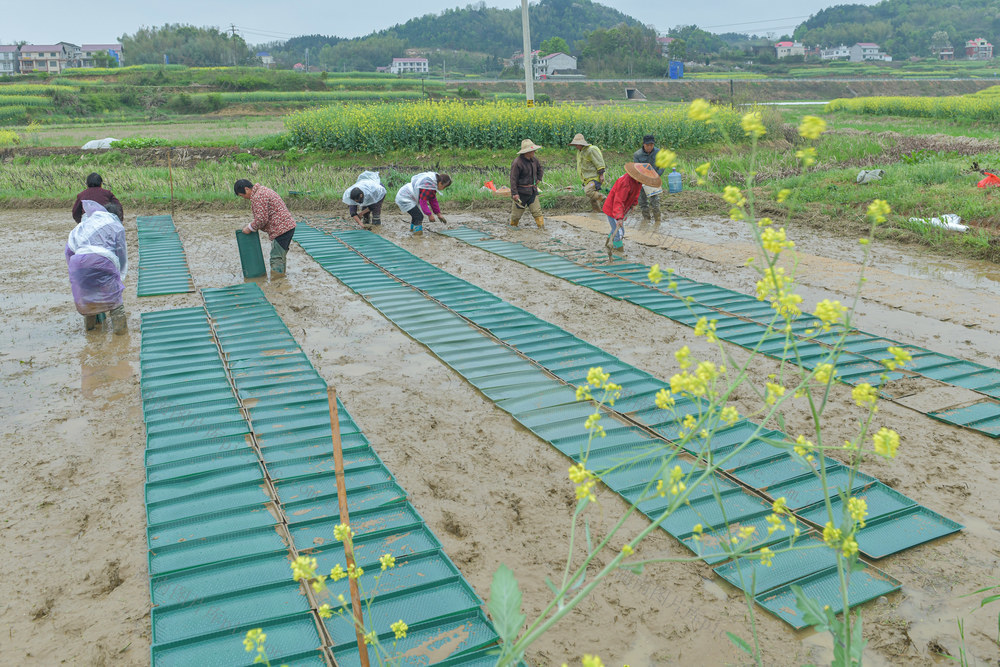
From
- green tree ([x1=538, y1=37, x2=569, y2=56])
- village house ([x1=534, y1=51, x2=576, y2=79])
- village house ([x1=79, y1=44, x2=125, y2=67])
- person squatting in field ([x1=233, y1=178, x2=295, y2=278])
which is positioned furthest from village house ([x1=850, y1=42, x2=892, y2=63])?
person squatting in field ([x1=233, y1=178, x2=295, y2=278])

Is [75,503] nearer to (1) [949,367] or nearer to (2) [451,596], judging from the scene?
(2) [451,596]

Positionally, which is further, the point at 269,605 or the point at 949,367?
the point at 949,367

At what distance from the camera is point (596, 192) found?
35.3ft

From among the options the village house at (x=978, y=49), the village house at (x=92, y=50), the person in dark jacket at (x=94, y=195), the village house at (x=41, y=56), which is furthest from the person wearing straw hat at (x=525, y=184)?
the village house at (x=978, y=49)

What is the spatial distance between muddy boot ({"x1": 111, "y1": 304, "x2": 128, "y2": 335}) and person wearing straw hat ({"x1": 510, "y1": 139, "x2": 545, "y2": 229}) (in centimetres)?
504

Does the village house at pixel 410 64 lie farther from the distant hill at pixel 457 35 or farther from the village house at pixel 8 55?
the village house at pixel 8 55

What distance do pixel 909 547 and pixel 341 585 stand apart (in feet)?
8.36

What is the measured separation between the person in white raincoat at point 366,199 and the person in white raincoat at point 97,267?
3.82 m

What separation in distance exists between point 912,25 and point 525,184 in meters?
102

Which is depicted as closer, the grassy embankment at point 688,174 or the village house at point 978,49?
the grassy embankment at point 688,174

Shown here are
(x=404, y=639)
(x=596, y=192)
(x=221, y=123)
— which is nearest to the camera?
(x=404, y=639)

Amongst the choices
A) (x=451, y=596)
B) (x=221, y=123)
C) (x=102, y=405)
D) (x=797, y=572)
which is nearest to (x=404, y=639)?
(x=451, y=596)

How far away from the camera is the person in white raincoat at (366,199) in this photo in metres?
9.68

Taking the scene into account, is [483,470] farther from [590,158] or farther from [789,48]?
[789,48]
